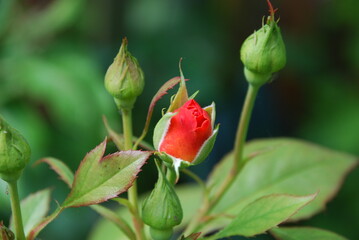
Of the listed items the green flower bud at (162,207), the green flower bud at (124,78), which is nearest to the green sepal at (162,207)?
the green flower bud at (162,207)

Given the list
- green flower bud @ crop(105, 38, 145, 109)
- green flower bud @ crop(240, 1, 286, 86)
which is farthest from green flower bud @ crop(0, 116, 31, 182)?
green flower bud @ crop(240, 1, 286, 86)

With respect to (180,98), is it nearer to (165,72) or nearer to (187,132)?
(187,132)

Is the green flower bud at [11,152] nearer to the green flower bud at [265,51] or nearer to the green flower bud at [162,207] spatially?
the green flower bud at [162,207]

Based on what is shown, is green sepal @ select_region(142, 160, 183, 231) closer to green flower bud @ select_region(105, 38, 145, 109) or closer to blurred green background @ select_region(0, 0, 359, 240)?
green flower bud @ select_region(105, 38, 145, 109)

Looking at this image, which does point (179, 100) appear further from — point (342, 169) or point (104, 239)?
point (104, 239)

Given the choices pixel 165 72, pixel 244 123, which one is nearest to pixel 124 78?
pixel 244 123

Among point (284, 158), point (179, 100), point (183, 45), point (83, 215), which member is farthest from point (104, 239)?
point (183, 45)
